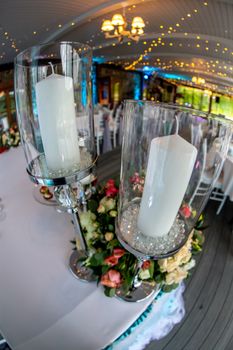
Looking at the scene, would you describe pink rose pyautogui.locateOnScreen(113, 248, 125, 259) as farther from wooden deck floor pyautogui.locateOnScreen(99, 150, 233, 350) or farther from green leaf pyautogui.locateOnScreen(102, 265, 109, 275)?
wooden deck floor pyautogui.locateOnScreen(99, 150, 233, 350)

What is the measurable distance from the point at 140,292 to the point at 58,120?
1.90ft

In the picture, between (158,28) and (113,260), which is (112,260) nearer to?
(113,260)

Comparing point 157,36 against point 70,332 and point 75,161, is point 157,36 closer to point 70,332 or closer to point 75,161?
point 75,161

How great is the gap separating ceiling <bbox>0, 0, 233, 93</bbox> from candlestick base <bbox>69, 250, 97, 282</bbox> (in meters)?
1.43

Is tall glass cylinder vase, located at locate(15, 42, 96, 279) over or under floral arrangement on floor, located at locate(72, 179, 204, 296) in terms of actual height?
over

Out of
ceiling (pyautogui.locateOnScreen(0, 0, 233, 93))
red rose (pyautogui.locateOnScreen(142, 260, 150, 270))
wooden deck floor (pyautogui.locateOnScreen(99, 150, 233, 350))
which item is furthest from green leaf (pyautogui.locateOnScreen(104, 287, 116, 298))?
ceiling (pyautogui.locateOnScreen(0, 0, 233, 93))

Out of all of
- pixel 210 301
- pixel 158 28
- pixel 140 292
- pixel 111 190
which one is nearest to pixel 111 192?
pixel 111 190

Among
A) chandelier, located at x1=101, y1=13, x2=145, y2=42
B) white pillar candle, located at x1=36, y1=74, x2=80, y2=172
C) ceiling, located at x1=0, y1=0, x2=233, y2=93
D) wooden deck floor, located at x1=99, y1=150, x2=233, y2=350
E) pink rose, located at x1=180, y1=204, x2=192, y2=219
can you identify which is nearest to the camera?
white pillar candle, located at x1=36, y1=74, x2=80, y2=172

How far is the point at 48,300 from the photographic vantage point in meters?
0.70

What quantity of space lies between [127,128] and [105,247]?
0.37 meters

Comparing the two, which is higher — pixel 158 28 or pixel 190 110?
pixel 158 28

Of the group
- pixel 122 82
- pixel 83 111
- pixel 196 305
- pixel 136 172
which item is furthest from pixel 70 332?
pixel 122 82

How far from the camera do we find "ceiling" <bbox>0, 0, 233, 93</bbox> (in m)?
1.74

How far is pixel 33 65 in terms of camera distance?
1.45ft
